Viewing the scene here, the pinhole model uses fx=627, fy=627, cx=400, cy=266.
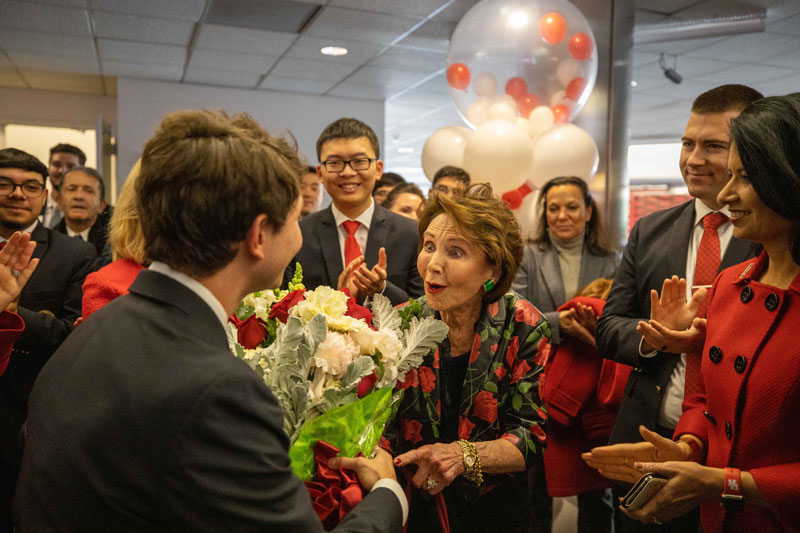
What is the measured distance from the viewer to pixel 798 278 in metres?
1.24

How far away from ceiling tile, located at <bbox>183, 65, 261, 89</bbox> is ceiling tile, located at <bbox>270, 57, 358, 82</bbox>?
0.37 meters

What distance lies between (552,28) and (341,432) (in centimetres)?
317

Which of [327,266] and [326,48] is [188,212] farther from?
[326,48]

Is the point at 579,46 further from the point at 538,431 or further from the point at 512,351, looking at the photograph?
the point at 538,431

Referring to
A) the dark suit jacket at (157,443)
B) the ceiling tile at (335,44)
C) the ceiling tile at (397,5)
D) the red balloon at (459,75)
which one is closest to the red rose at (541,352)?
the dark suit jacket at (157,443)

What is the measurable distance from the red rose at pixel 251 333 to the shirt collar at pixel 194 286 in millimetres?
326

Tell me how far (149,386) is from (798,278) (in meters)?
1.20

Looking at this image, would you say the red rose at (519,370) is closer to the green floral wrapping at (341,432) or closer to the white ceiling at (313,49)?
the green floral wrapping at (341,432)

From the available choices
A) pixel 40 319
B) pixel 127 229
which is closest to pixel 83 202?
pixel 40 319

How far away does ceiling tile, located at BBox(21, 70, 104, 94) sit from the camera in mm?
7430

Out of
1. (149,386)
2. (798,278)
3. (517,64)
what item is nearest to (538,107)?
(517,64)

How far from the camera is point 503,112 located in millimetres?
3727

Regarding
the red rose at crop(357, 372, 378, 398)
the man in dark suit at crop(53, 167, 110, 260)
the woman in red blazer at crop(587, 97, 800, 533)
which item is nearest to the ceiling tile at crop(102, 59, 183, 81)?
the man in dark suit at crop(53, 167, 110, 260)

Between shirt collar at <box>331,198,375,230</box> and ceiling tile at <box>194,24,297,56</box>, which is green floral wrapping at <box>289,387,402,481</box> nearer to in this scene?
shirt collar at <box>331,198,375,230</box>
